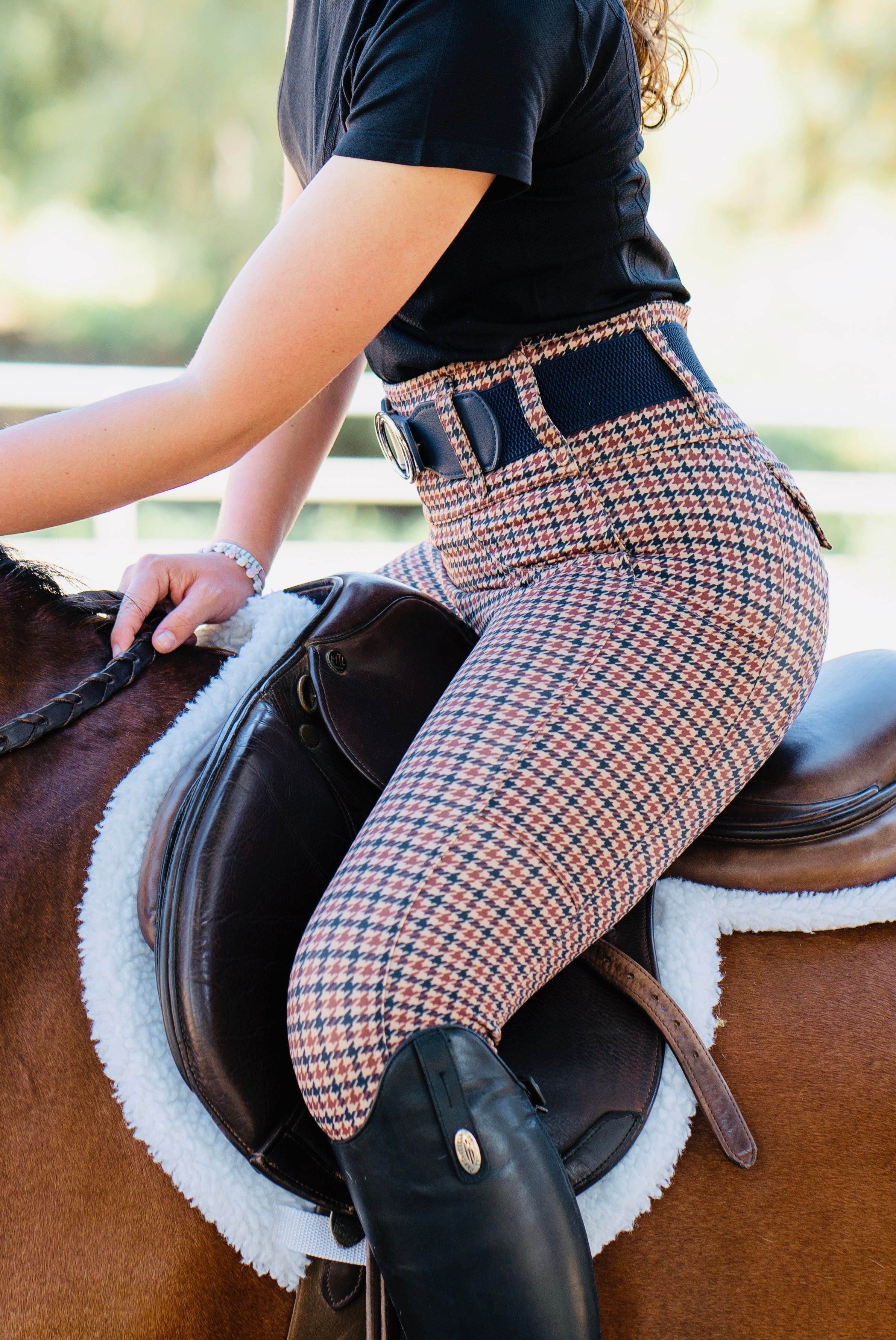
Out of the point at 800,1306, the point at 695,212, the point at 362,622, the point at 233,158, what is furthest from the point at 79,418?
the point at 233,158

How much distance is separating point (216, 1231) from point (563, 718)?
0.53 metres

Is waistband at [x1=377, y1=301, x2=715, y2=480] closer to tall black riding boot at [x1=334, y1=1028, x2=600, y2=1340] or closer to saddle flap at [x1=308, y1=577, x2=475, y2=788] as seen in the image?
saddle flap at [x1=308, y1=577, x2=475, y2=788]

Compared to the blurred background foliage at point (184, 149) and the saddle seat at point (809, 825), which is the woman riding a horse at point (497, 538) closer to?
the saddle seat at point (809, 825)

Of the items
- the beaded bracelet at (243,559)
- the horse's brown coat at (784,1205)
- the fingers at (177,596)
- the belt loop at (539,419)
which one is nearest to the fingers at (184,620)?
the fingers at (177,596)

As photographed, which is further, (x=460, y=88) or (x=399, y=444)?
(x=399, y=444)

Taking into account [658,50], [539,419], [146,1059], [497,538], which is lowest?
[146,1059]

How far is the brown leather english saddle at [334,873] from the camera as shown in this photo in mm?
839

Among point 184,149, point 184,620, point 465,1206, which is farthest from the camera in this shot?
point 184,149

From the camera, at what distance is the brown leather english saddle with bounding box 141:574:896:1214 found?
839 millimetres

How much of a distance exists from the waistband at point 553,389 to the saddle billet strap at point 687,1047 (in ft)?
1.54

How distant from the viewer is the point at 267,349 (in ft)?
2.69

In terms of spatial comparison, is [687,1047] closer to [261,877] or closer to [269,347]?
[261,877]

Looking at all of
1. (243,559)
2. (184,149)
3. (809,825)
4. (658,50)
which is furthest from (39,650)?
(184,149)

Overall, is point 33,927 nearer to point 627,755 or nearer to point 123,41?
point 627,755
